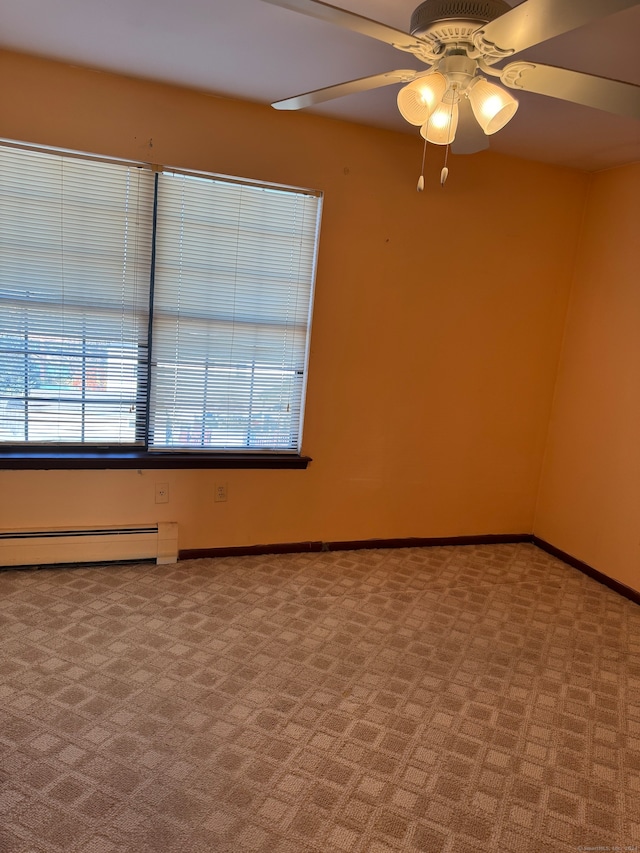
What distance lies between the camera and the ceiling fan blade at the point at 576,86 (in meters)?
1.43

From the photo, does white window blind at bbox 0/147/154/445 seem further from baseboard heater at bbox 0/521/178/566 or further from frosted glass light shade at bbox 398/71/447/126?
frosted glass light shade at bbox 398/71/447/126

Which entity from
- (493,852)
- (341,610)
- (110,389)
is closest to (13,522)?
(110,389)

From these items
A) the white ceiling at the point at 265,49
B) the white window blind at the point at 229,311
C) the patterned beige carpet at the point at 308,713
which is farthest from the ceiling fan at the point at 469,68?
the patterned beige carpet at the point at 308,713

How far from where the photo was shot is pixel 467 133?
5.93 ft

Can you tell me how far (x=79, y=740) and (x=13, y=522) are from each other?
149 centimetres

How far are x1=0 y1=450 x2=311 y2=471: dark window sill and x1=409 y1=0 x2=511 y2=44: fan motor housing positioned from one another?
2.35 meters

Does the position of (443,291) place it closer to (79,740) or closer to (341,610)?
(341,610)

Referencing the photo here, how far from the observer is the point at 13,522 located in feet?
10.0

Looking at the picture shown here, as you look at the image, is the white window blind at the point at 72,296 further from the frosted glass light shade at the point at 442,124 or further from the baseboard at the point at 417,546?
the frosted glass light shade at the point at 442,124

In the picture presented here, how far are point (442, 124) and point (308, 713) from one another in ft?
6.92

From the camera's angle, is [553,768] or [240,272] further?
[240,272]

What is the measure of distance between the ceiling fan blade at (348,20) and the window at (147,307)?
1737 millimetres

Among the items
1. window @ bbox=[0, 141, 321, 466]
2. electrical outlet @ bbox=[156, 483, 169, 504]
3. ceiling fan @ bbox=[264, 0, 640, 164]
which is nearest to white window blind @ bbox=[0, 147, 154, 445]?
window @ bbox=[0, 141, 321, 466]

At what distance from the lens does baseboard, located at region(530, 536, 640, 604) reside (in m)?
3.35
